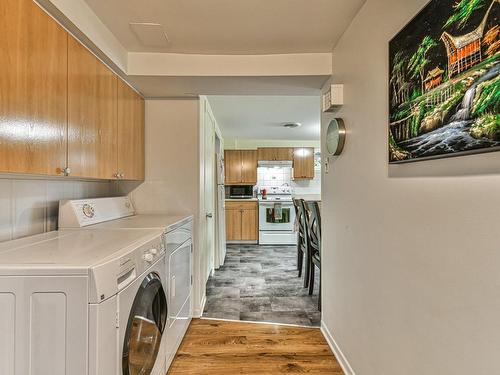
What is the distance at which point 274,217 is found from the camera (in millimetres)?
6078

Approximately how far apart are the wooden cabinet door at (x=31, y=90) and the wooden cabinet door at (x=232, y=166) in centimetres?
496

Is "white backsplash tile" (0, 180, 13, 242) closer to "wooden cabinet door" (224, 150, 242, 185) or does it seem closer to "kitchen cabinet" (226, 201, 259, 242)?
"kitchen cabinet" (226, 201, 259, 242)

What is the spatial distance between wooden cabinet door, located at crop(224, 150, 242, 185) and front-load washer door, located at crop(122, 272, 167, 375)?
4837mm

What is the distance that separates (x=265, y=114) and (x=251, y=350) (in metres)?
3.04

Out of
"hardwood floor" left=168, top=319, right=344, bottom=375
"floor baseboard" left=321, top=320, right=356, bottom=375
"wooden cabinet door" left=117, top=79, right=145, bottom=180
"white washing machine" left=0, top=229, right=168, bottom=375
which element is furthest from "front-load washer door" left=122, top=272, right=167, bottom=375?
"floor baseboard" left=321, top=320, right=356, bottom=375

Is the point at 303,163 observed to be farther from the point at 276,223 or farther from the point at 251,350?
the point at 251,350

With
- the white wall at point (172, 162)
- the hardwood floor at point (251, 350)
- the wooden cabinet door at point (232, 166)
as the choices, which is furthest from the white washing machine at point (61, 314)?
the wooden cabinet door at point (232, 166)

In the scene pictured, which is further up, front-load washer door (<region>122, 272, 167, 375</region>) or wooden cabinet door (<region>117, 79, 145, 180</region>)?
wooden cabinet door (<region>117, 79, 145, 180</region>)

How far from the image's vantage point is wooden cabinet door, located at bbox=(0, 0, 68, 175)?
3.61ft

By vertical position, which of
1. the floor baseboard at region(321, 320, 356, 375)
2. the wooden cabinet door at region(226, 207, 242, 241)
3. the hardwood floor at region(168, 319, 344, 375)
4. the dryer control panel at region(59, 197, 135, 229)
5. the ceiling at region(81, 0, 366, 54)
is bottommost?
the hardwood floor at region(168, 319, 344, 375)

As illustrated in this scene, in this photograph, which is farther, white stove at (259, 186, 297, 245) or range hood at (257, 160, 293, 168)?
range hood at (257, 160, 293, 168)

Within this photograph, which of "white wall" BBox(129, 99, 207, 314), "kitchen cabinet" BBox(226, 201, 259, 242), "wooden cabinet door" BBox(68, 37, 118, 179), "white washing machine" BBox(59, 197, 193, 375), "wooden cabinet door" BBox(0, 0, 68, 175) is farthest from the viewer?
"kitchen cabinet" BBox(226, 201, 259, 242)

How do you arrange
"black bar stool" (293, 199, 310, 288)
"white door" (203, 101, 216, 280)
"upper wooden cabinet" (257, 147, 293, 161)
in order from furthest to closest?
"upper wooden cabinet" (257, 147, 293, 161) → "black bar stool" (293, 199, 310, 288) → "white door" (203, 101, 216, 280)

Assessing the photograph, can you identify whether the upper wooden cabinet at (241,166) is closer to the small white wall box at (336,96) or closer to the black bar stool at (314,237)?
the black bar stool at (314,237)
